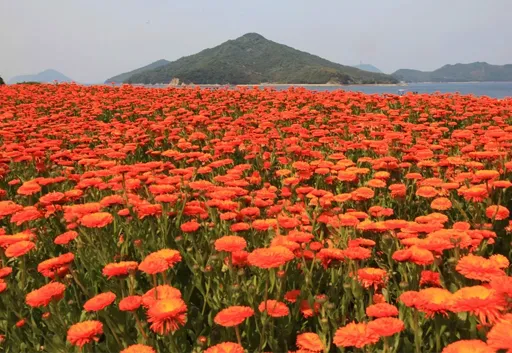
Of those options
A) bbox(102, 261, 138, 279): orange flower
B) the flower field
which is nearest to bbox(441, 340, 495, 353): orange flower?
the flower field

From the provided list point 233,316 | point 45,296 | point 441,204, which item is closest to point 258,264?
point 233,316

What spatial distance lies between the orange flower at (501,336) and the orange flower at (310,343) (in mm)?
780

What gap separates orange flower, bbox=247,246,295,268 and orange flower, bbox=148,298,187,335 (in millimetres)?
422

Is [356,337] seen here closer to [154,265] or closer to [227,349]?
[227,349]

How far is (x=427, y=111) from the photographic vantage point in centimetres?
854

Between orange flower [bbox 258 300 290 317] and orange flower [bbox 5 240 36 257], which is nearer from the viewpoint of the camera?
orange flower [bbox 258 300 290 317]

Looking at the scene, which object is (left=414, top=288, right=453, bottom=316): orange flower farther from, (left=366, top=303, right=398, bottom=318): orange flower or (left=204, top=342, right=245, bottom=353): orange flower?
(left=204, top=342, right=245, bottom=353): orange flower

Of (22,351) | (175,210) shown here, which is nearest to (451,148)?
(175,210)

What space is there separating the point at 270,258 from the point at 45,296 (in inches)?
44.3

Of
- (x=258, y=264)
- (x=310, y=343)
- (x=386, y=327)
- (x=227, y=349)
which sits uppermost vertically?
(x=258, y=264)

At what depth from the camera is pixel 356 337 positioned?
1.77 metres

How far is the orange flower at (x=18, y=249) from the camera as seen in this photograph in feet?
8.02

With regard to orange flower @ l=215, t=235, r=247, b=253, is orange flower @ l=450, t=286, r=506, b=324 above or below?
above

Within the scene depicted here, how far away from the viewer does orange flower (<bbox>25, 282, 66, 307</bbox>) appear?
79.8 inches
